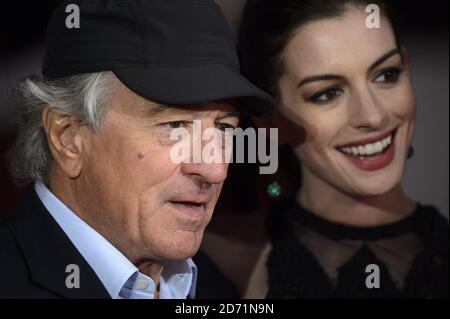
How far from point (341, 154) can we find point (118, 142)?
516 millimetres

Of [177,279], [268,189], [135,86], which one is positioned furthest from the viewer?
[268,189]

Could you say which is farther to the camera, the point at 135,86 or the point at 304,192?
the point at 304,192

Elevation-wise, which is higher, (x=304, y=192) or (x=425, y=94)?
(x=425, y=94)

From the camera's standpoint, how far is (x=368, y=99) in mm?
1425

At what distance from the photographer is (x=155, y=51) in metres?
1.14

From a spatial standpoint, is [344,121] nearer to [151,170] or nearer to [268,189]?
[268,189]

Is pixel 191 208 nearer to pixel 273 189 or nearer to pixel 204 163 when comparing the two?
pixel 204 163

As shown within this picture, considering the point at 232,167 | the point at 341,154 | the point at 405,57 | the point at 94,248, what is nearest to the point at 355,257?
the point at 341,154

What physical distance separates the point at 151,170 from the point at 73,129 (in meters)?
0.15

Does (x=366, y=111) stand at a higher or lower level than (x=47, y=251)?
higher

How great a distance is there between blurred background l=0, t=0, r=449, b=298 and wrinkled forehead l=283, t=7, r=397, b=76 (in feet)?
0.41

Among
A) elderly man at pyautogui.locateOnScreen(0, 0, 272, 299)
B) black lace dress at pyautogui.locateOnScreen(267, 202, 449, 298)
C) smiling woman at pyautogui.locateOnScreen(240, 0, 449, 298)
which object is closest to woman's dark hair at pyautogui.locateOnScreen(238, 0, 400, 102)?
smiling woman at pyautogui.locateOnScreen(240, 0, 449, 298)

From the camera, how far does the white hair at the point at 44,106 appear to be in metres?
1.15
